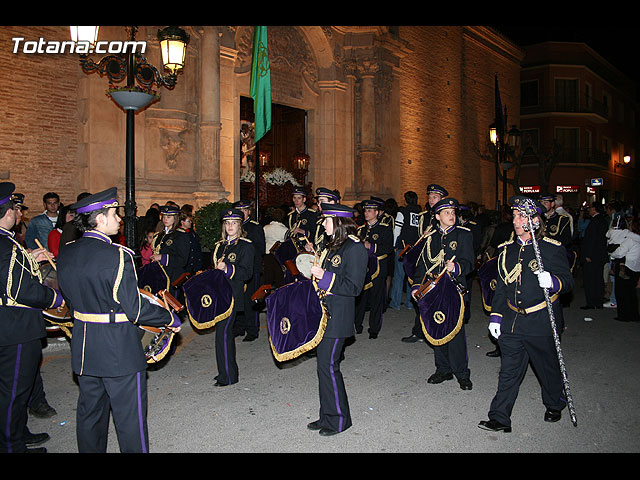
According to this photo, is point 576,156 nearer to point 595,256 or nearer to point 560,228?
point 595,256

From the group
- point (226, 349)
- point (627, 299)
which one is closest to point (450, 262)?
point (226, 349)

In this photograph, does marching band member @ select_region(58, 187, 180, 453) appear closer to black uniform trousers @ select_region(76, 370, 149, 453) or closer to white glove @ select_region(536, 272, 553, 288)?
black uniform trousers @ select_region(76, 370, 149, 453)

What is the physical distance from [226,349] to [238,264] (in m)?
1.07

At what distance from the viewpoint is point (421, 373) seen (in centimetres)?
758

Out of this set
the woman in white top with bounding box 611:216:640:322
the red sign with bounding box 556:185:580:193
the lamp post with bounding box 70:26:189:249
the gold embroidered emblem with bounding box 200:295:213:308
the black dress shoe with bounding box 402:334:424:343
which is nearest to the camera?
the gold embroidered emblem with bounding box 200:295:213:308

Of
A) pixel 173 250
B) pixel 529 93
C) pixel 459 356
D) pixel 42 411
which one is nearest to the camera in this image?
pixel 42 411

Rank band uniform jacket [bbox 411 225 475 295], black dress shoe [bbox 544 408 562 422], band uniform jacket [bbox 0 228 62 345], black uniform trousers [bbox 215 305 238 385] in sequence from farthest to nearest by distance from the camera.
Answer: band uniform jacket [bbox 411 225 475 295], black uniform trousers [bbox 215 305 238 385], black dress shoe [bbox 544 408 562 422], band uniform jacket [bbox 0 228 62 345]

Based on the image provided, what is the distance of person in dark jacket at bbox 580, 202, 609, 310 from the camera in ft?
40.5

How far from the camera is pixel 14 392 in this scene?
15.6ft

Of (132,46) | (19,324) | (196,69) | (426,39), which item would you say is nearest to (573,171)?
(426,39)

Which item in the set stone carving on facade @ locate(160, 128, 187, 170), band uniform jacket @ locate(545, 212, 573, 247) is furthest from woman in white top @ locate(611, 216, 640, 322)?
stone carving on facade @ locate(160, 128, 187, 170)

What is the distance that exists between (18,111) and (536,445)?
13.1 meters

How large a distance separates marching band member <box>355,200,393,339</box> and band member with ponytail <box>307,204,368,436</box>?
169 inches

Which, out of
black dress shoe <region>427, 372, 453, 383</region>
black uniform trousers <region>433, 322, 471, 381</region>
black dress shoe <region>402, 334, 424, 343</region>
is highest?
black uniform trousers <region>433, 322, 471, 381</region>
